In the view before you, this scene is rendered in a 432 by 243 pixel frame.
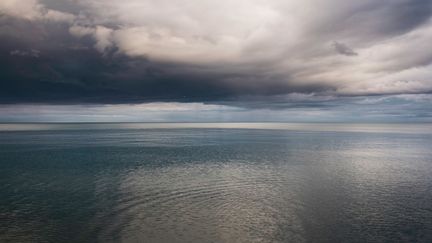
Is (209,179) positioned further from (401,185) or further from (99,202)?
(401,185)

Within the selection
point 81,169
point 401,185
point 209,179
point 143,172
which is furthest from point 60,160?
point 401,185

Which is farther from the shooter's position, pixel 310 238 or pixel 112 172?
pixel 112 172

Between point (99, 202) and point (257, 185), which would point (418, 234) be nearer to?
point (257, 185)

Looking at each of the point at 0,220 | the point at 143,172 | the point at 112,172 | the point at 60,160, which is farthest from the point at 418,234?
the point at 60,160

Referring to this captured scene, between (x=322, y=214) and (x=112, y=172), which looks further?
(x=112, y=172)

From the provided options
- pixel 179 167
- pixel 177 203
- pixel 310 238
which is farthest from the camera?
pixel 179 167

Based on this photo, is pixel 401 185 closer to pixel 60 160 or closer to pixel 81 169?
pixel 81 169

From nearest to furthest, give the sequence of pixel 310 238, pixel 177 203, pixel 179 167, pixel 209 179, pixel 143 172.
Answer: pixel 310 238 → pixel 177 203 → pixel 209 179 → pixel 143 172 → pixel 179 167

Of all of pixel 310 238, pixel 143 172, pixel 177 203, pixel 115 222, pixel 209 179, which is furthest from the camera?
pixel 143 172

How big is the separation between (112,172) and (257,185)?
3243cm

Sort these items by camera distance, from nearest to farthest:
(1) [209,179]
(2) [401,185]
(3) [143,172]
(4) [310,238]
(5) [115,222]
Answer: (4) [310,238]
(5) [115,222]
(2) [401,185]
(1) [209,179]
(3) [143,172]

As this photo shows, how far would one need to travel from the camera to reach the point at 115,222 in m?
37.0

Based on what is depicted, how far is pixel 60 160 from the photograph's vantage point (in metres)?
89.2

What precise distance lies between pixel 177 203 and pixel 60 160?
5709 centimetres
